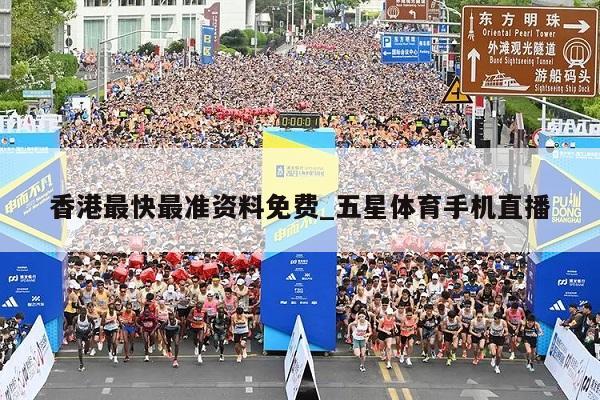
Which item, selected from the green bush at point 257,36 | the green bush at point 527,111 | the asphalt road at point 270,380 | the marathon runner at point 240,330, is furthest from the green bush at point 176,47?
the asphalt road at point 270,380

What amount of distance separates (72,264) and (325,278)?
220 inches

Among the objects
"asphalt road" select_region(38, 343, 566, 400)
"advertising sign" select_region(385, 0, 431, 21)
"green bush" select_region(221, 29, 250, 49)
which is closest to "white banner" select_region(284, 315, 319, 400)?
"asphalt road" select_region(38, 343, 566, 400)

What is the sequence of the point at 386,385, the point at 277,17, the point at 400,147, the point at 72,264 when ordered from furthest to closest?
the point at 277,17 < the point at 400,147 < the point at 72,264 < the point at 386,385

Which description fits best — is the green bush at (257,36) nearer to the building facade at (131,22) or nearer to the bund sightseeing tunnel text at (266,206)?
the building facade at (131,22)

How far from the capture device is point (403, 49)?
1875 inches

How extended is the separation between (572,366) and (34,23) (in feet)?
159

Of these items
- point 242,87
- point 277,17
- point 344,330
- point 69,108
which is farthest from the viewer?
point 277,17

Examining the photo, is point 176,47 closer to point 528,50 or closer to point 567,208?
point 528,50

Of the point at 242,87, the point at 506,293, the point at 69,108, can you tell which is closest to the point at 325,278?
the point at 506,293

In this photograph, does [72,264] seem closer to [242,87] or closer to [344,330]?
[344,330]

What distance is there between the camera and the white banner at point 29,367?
17.5m

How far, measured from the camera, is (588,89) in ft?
75.2

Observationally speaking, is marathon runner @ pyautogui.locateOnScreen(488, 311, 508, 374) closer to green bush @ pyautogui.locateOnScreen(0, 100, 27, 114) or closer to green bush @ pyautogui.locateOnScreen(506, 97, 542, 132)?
green bush @ pyautogui.locateOnScreen(506, 97, 542, 132)

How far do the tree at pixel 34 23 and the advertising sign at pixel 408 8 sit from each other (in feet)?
64.7
